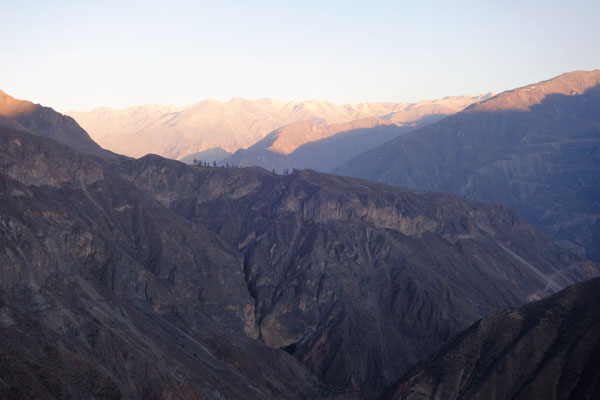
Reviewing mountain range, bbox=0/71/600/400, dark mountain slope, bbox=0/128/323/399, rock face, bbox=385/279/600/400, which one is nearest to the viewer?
rock face, bbox=385/279/600/400

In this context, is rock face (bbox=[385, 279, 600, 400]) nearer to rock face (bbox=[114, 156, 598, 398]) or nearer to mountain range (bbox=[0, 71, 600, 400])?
mountain range (bbox=[0, 71, 600, 400])

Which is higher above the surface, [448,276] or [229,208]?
[229,208]

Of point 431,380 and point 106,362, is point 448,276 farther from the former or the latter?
point 106,362

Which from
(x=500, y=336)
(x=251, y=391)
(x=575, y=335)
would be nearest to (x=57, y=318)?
(x=251, y=391)

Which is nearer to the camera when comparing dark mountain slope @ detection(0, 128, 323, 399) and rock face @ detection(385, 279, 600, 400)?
rock face @ detection(385, 279, 600, 400)

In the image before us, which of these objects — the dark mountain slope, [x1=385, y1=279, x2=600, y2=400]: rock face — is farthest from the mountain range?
the dark mountain slope

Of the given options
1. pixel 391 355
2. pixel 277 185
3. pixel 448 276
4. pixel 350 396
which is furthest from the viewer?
pixel 277 185

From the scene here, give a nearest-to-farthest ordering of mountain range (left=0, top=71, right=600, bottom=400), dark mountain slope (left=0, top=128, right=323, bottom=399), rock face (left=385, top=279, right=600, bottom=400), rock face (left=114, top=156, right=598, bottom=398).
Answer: rock face (left=385, top=279, right=600, bottom=400) → dark mountain slope (left=0, top=128, right=323, bottom=399) → mountain range (left=0, top=71, right=600, bottom=400) → rock face (left=114, top=156, right=598, bottom=398)
